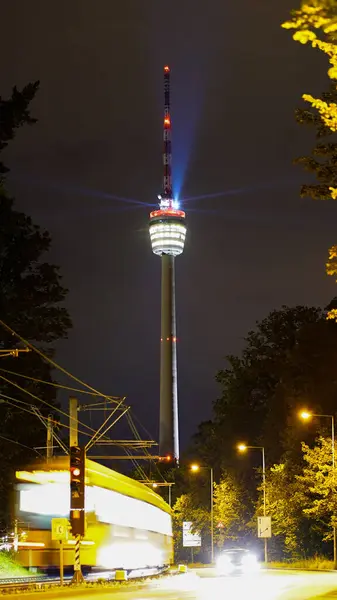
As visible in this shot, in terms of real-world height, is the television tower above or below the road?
above

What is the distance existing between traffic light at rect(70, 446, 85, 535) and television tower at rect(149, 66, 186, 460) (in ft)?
371

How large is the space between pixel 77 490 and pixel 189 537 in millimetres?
54741

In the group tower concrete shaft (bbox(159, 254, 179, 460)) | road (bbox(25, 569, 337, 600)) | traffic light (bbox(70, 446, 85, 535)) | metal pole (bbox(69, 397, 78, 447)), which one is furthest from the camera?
tower concrete shaft (bbox(159, 254, 179, 460))

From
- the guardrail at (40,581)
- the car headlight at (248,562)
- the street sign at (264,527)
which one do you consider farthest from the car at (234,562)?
the street sign at (264,527)

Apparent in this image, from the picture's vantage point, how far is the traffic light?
26609 millimetres

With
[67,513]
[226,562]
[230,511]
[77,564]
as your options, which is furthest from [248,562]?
[230,511]

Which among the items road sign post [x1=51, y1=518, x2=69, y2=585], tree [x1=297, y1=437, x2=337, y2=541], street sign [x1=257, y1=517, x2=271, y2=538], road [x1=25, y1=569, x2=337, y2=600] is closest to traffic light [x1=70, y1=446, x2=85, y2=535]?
road sign post [x1=51, y1=518, x2=69, y2=585]

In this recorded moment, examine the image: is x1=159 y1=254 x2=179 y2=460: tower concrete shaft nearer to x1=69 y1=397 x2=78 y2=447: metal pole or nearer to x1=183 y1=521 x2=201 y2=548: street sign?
x1=183 y1=521 x2=201 y2=548: street sign

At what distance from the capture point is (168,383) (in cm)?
14138

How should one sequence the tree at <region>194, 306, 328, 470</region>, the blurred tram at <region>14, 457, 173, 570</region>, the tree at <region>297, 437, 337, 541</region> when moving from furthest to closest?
the tree at <region>194, 306, 328, 470</region>
the tree at <region>297, 437, 337, 541</region>
the blurred tram at <region>14, 457, 173, 570</region>

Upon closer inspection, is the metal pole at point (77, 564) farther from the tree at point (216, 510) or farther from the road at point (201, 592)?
the tree at point (216, 510)

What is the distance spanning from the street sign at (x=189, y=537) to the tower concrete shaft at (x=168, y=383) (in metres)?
59.5

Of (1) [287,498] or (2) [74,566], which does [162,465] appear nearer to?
(1) [287,498]

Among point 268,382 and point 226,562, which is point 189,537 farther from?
point 226,562
